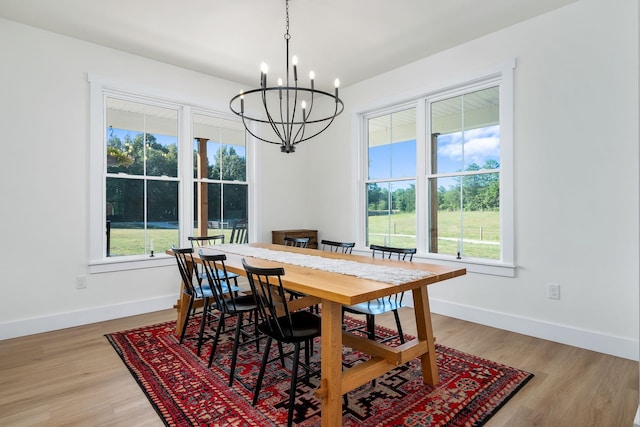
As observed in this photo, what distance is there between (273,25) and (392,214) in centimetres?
260

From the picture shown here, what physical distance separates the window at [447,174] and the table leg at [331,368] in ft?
7.60

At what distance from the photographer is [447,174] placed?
12.7 ft

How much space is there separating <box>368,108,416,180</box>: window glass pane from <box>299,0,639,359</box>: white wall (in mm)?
906

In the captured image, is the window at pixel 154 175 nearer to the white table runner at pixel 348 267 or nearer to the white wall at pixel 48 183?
the white wall at pixel 48 183

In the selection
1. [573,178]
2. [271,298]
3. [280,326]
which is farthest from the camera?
[573,178]

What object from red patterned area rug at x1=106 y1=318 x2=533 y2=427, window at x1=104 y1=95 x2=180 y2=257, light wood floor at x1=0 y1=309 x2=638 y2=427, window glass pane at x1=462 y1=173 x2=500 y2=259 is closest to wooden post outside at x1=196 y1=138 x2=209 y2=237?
window at x1=104 y1=95 x2=180 y2=257

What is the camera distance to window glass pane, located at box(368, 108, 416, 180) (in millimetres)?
4270

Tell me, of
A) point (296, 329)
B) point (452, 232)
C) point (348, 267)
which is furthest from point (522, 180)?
point (296, 329)

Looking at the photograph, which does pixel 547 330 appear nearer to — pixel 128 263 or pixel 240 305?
pixel 240 305

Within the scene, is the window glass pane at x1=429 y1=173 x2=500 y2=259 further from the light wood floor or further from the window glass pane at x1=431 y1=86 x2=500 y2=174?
the light wood floor

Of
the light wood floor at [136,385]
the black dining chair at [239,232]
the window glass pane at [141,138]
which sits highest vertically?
the window glass pane at [141,138]

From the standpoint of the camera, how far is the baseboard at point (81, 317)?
3.14m

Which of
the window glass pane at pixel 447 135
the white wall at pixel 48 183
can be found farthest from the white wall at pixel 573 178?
the white wall at pixel 48 183

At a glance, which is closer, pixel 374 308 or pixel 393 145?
pixel 374 308
